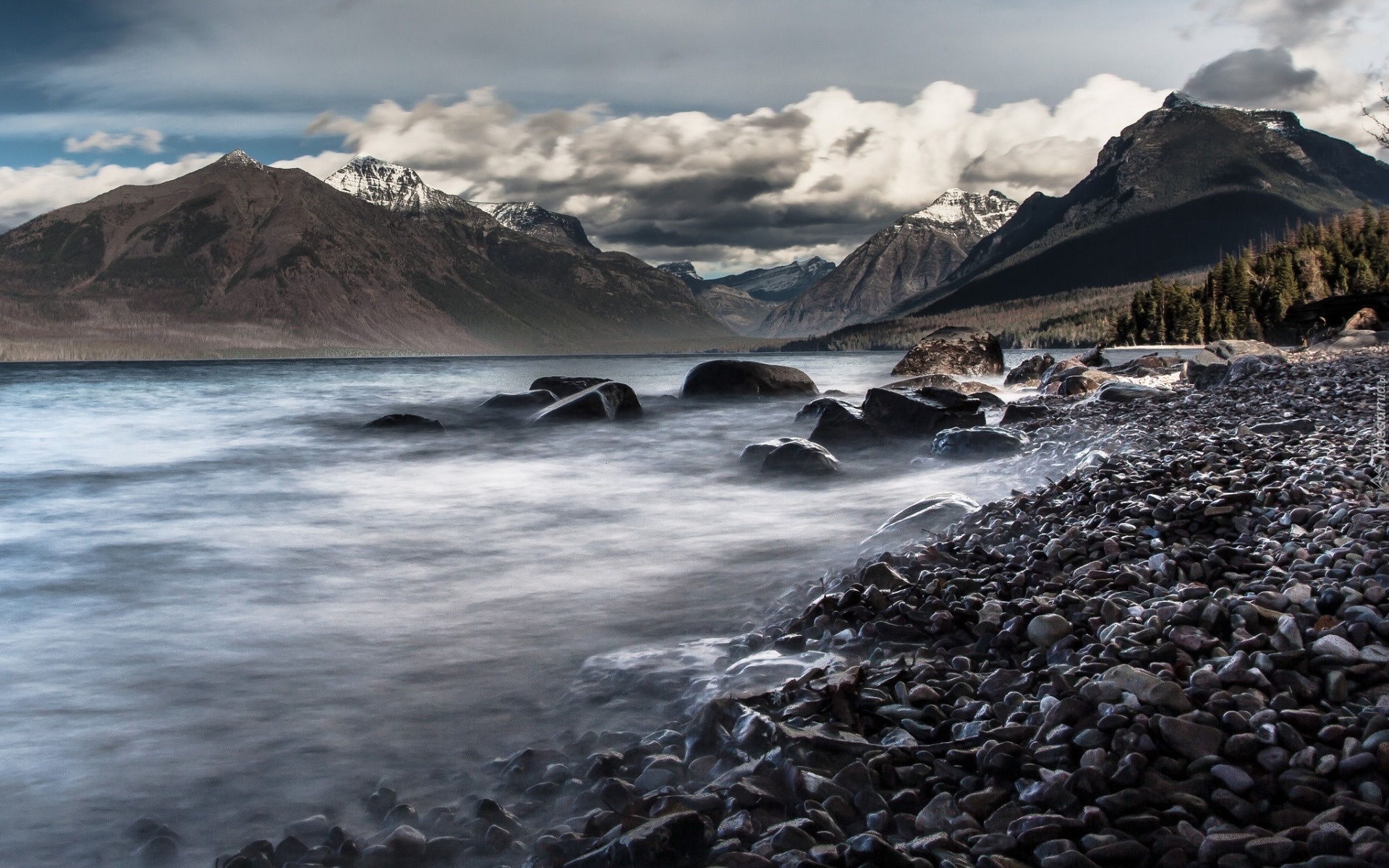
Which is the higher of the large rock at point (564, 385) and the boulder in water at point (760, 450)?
the large rock at point (564, 385)

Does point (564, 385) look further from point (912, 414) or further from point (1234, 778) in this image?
point (1234, 778)

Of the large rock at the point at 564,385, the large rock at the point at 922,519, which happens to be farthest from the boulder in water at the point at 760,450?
the large rock at the point at 564,385

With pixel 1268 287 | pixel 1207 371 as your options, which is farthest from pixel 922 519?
pixel 1268 287

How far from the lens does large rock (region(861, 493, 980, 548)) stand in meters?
9.22

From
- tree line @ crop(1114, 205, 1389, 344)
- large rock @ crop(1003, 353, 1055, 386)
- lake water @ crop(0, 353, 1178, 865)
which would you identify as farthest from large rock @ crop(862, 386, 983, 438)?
tree line @ crop(1114, 205, 1389, 344)

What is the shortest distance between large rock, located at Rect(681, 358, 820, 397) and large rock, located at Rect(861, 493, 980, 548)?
83.6 ft

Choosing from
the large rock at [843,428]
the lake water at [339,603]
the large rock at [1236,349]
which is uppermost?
the large rock at [1236,349]

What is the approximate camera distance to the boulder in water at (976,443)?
16516 mm

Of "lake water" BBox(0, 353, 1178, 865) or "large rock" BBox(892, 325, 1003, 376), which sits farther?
"large rock" BBox(892, 325, 1003, 376)

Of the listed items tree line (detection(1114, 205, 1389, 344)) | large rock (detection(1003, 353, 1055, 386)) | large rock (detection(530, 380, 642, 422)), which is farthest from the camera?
tree line (detection(1114, 205, 1389, 344))

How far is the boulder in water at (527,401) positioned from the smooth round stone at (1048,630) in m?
25.8

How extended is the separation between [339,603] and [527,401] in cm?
2213

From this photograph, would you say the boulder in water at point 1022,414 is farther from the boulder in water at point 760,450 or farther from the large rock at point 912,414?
the boulder in water at point 760,450

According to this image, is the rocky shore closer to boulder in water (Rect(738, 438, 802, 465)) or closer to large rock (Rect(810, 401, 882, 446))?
boulder in water (Rect(738, 438, 802, 465))
